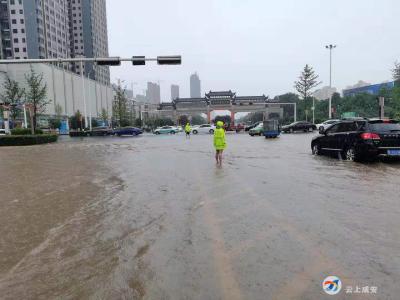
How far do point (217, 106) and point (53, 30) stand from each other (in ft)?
195

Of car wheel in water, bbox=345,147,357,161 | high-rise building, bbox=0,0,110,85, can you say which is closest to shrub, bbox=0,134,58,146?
car wheel in water, bbox=345,147,357,161

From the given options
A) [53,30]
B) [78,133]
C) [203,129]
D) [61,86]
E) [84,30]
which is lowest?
[78,133]

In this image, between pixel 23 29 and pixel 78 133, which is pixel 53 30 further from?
pixel 78 133

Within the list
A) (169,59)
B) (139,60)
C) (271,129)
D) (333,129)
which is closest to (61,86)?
(271,129)

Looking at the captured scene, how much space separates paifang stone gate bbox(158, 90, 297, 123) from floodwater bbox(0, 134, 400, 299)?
7956cm

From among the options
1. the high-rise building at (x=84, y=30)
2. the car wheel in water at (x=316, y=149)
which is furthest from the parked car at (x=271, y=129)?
the high-rise building at (x=84, y=30)

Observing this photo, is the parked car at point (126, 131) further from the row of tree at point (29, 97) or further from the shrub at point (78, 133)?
the row of tree at point (29, 97)

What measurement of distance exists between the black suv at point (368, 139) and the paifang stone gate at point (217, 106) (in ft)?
247

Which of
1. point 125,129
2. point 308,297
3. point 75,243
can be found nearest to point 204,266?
point 308,297

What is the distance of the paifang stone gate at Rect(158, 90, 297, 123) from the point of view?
87312 mm

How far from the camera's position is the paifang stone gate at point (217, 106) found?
87.3 metres

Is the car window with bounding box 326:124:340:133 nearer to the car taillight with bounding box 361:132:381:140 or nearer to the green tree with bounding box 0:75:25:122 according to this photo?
the car taillight with bounding box 361:132:381:140

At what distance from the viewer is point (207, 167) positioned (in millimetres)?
11617

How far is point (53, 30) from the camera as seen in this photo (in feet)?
340
